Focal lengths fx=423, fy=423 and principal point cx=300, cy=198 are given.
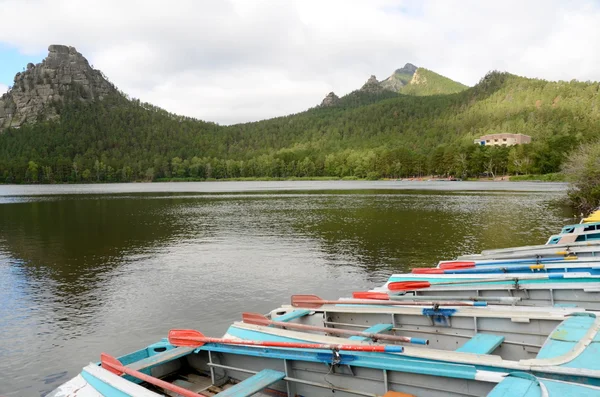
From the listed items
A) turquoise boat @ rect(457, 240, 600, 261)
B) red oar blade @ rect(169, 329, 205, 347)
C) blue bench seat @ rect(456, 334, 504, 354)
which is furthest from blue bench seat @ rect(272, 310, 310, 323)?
turquoise boat @ rect(457, 240, 600, 261)

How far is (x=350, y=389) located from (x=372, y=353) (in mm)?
646

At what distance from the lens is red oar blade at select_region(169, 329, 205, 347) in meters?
8.08

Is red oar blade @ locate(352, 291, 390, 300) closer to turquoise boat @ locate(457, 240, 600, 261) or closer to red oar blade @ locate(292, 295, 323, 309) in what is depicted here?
red oar blade @ locate(292, 295, 323, 309)

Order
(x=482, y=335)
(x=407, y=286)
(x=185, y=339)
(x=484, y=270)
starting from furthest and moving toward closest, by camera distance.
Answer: (x=484, y=270)
(x=407, y=286)
(x=185, y=339)
(x=482, y=335)

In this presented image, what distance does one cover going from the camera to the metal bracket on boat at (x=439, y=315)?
8500mm

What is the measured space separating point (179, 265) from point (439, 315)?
18.8 m

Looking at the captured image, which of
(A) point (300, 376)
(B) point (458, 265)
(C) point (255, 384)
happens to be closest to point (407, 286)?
(B) point (458, 265)

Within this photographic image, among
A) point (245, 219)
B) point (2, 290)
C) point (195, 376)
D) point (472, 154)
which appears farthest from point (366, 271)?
point (472, 154)

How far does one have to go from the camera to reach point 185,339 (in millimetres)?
8211

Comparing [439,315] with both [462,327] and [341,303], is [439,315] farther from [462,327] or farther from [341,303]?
Answer: [341,303]

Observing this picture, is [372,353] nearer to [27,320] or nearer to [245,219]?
[27,320]

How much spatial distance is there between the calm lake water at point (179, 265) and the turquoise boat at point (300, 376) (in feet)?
15.2

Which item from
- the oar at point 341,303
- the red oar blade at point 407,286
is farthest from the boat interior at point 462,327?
the red oar blade at point 407,286

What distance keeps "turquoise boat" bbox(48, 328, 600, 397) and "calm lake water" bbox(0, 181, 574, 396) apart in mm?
4628
